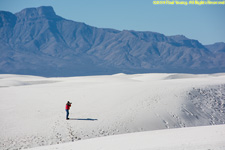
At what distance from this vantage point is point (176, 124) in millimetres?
20172

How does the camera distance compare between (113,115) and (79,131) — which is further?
(113,115)

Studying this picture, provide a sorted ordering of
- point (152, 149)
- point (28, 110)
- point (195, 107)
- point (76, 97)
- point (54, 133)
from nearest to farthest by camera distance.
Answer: point (152, 149)
point (54, 133)
point (28, 110)
point (195, 107)
point (76, 97)

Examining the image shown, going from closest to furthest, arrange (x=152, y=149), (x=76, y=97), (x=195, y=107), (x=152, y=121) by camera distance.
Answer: (x=152, y=149), (x=152, y=121), (x=195, y=107), (x=76, y=97)

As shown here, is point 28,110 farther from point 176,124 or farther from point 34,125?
point 176,124

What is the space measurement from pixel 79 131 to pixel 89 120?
1.84m

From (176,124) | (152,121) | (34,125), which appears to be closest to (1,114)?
(34,125)

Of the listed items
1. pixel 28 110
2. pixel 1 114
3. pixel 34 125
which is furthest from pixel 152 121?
pixel 1 114

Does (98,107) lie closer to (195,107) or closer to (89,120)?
(89,120)

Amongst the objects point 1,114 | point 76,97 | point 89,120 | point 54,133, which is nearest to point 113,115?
point 89,120

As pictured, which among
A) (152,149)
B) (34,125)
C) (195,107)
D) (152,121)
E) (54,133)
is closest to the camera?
(152,149)

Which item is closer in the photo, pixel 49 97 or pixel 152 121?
pixel 152 121

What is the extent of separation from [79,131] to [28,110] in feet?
21.0

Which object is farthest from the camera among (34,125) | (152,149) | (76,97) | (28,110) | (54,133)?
(76,97)

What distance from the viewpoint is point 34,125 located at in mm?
18406
